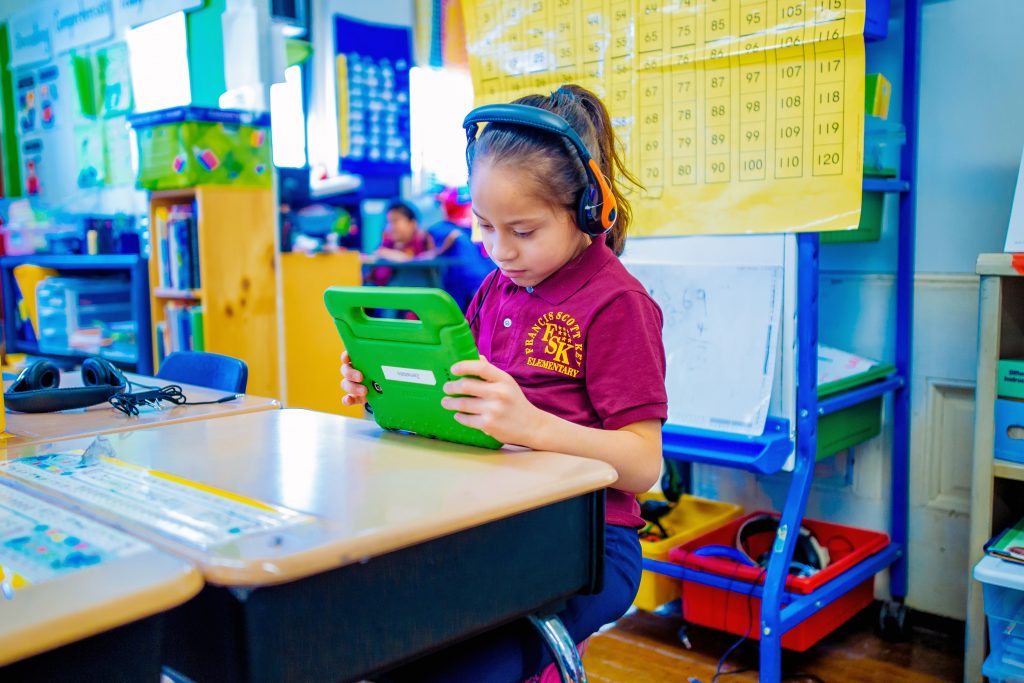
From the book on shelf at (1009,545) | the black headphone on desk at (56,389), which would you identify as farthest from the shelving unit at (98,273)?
the book on shelf at (1009,545)

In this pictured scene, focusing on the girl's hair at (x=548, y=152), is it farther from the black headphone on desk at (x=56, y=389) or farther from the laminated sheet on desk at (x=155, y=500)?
the black headphone on desk at (x=56, y=389)

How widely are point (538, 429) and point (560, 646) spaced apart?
8.7 inches

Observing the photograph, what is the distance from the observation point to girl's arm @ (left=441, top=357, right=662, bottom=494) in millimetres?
926

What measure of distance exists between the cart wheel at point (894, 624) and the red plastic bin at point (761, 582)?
6cm

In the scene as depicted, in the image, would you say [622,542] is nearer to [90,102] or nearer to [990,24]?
[990,24]

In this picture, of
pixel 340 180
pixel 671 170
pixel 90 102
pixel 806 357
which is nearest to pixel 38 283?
pixel 90 102

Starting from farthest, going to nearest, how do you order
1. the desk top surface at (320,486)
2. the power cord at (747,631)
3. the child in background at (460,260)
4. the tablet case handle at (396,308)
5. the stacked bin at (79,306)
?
the child in background at (460,260)
the stacked bin at (79,306)
the power cord at (747,631)
the tablet case handle at (396,308)
the desk top surface at (320,486)

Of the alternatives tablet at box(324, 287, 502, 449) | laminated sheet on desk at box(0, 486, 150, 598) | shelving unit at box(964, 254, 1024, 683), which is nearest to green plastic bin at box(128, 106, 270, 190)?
tablet at box(324, 287, 502, 449)

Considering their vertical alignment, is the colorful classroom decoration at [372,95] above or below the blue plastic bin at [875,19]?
above

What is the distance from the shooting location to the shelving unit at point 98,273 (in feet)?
11.0

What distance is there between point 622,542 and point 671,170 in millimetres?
1097

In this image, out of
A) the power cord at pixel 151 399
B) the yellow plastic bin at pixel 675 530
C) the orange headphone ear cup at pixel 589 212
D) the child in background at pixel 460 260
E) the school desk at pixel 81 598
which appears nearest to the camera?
the school desk at pixel 81 598

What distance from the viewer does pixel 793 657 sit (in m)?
2.06

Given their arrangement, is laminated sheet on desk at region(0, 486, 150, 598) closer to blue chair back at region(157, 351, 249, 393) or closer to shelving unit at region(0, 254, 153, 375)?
Result: blue chair back at region(157, 351, 249, 393)
